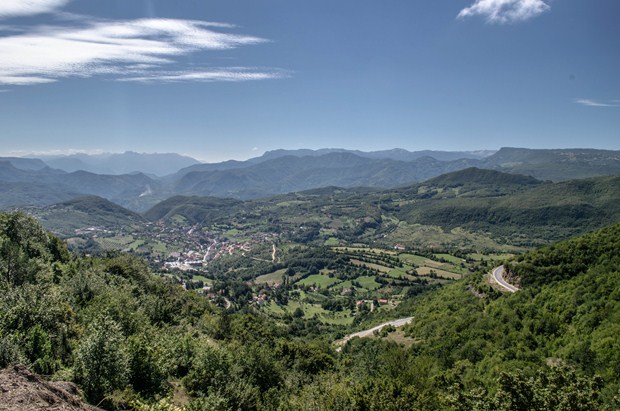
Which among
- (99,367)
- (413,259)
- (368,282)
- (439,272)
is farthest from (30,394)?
(413,259)

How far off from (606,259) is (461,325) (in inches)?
834

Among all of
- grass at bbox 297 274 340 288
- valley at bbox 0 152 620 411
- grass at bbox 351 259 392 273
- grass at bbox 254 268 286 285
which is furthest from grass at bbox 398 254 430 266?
valley at bbox 0 152 620 411

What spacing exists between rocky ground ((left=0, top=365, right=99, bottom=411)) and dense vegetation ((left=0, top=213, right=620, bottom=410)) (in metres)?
2.07

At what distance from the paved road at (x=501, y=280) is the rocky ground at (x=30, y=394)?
190 feet

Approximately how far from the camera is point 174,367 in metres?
25.7

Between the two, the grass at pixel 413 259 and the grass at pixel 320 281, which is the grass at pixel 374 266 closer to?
the grass at pixel 413 259

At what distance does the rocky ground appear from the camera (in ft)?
38.3

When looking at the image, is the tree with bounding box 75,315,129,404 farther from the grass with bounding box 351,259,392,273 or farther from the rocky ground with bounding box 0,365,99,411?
the grass with bounding box 351,259,392,273

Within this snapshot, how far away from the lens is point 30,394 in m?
12.2

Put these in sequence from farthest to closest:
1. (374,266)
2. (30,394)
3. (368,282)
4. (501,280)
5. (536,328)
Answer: (374,266), (368,282), (501,280), (536,328), (30,394)

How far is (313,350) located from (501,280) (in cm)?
3611

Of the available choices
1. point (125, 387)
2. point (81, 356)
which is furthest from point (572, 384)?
point (81, 356)

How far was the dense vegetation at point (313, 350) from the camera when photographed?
18.2 metres

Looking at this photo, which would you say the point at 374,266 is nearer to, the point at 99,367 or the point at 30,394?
the point at 99,367
